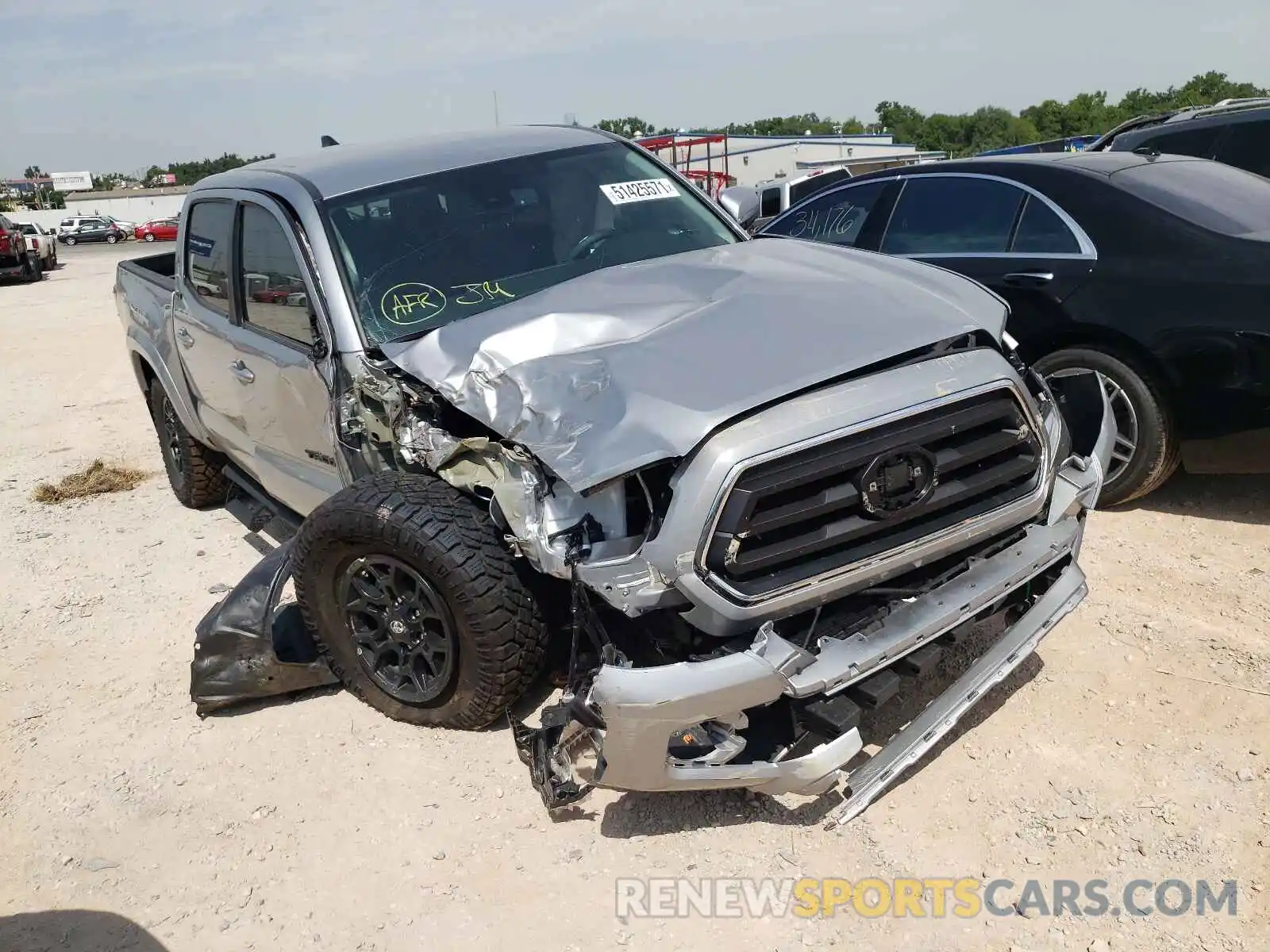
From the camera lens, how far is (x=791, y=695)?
254 cm

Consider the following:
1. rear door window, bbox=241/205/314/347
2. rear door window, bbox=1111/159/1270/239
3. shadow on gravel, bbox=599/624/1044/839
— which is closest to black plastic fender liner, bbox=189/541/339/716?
rear door window, bbox=241/205/314/347

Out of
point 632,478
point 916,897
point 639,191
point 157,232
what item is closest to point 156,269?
point 639,191

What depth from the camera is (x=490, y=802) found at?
125 inches

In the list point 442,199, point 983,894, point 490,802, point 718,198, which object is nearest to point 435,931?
point 490,802

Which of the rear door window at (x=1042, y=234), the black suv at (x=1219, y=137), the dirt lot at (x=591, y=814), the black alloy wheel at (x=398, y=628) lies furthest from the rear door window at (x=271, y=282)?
the black suv at (x=1219, y=137)

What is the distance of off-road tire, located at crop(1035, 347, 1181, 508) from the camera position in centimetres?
450

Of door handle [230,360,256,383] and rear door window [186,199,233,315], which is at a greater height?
rear door window [186,199,233,315]

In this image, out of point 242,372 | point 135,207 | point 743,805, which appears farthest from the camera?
point 135,207

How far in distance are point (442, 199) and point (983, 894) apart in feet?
10.1

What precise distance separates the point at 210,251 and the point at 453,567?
2.59m

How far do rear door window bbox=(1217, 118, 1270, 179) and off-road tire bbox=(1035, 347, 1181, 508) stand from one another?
11.4 ft

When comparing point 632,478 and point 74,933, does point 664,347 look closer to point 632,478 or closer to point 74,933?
point 632,478

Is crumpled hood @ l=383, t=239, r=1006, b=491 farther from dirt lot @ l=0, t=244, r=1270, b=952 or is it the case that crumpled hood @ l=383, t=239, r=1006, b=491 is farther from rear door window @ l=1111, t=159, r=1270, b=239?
rear door window @ l=1111, t=159, r=1270, b=239

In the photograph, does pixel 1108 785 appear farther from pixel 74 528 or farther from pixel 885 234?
pixel 74 528
